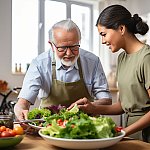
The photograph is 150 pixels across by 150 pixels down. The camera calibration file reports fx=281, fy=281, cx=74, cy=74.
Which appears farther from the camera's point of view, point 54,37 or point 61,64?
point 61,64

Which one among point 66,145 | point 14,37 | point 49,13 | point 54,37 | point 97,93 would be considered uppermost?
point 49,13

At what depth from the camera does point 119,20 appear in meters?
1.51

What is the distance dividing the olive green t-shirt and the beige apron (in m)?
0.40

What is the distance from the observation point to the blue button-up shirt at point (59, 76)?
6.07 feet

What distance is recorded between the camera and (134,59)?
1.53 metres

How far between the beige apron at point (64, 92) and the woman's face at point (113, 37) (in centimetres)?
48

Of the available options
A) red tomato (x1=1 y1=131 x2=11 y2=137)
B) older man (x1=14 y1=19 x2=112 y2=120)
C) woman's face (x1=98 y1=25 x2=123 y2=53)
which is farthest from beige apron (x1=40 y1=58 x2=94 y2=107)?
red tomato (x1=1 y1=131 x2=11 y2=137)

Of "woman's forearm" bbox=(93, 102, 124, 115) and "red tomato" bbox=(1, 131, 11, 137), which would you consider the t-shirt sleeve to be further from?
"red tomato" bbox=(1, 131, 11, 137)

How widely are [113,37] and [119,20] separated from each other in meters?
0.10

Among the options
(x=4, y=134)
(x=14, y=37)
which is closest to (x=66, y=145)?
(x=4, y=134)

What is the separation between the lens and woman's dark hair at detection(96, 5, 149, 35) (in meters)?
1.51

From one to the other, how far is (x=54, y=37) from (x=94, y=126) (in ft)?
2.90

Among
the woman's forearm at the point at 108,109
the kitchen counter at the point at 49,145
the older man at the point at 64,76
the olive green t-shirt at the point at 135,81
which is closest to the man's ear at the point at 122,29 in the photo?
the olive green t-shirt at the point at 135,81

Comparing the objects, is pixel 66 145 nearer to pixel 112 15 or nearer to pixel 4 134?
pixel 4 134
